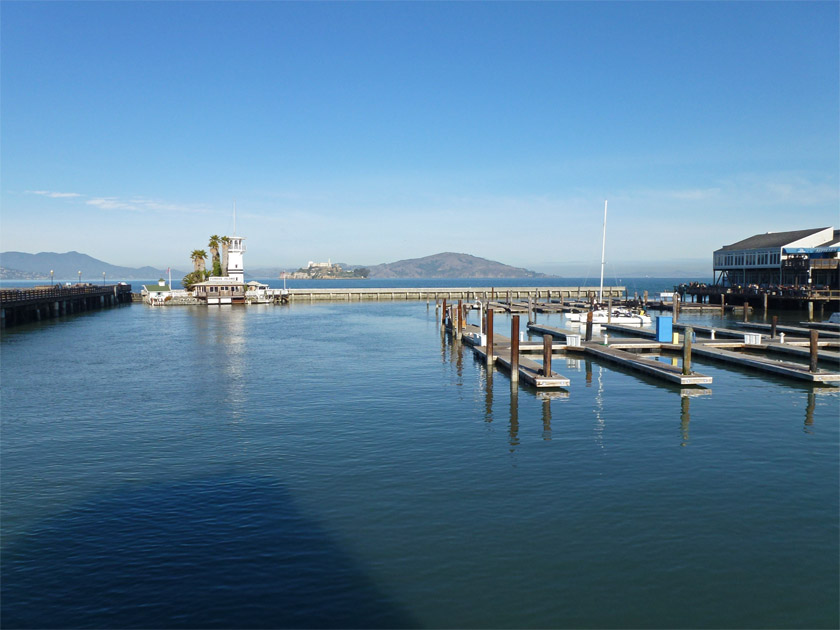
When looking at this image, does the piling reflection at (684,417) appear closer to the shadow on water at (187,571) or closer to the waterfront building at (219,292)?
the shadow on water at (187,571)

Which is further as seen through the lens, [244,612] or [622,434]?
[622,434]

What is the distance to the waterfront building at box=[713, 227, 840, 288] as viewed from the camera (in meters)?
84.4

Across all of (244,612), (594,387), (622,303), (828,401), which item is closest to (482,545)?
(244,612)

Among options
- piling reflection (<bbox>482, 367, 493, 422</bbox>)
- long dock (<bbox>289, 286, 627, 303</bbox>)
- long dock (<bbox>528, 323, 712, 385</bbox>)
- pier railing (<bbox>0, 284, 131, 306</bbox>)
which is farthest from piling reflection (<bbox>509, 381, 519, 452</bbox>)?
long dock (<bbox>289, 286, 627, 303</bbox>)

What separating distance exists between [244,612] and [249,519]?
4429mm

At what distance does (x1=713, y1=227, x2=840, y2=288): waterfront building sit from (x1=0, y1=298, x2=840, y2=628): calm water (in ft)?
202

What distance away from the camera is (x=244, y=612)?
39.2 feet

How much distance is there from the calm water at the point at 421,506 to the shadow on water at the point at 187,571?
6 cm

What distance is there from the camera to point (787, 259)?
8944 centimetres

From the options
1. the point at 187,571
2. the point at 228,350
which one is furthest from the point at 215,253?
the point at 187,571

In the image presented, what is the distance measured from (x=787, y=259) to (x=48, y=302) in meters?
101

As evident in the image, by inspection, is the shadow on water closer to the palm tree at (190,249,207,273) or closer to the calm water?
the calm water

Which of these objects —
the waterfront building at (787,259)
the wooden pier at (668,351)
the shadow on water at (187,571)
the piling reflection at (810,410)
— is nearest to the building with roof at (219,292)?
the wooden pier at (668,351)

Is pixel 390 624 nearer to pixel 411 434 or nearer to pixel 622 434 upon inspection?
pixel 411 434
